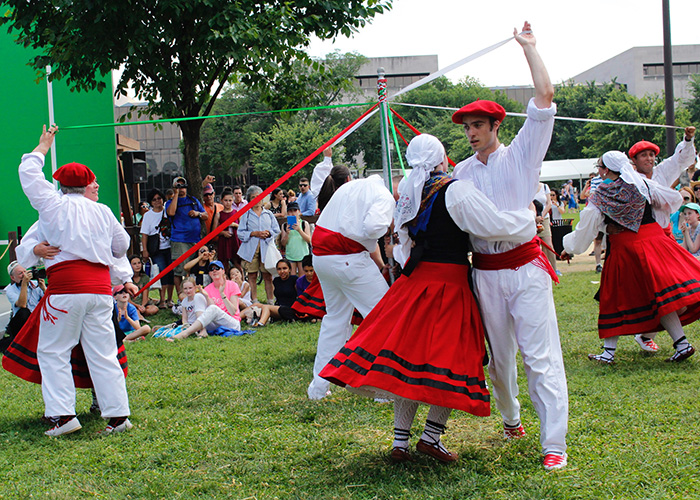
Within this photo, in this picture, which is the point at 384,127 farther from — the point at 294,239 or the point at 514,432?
Result: the point at 294,239

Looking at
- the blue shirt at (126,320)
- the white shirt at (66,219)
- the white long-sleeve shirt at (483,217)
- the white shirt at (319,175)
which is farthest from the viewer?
the blue shirt at (126,320)

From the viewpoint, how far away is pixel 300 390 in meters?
5.44

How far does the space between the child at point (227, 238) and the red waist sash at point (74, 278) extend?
5.85 metres

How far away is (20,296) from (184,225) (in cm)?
344

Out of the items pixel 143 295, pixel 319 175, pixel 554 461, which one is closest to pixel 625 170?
pixel 319 175

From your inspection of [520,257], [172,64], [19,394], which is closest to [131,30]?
[172,64]

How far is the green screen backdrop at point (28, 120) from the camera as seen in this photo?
13.8m

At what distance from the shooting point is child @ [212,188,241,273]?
34.8 ft

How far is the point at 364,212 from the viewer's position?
4.93m

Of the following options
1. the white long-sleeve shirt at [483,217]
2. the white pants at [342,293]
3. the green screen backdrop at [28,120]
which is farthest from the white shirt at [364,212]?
→ the green screen backdrop at [28,120]

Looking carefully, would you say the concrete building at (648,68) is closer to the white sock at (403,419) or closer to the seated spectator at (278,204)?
the seated spectator at (278,204)

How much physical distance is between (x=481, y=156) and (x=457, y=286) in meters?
0.75

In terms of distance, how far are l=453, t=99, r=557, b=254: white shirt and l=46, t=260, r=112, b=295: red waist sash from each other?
2599 mm

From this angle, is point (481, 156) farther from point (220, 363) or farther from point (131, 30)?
point (131, 30)
